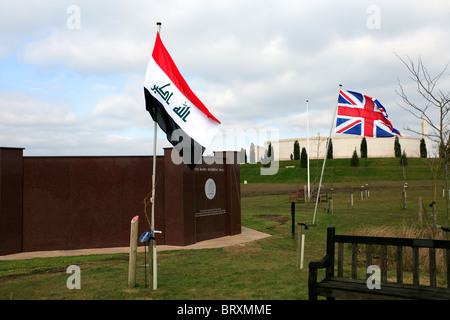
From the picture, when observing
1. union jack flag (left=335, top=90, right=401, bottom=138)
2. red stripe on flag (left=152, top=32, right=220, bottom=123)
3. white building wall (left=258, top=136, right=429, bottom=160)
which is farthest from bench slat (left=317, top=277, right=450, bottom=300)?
white building wall (left=258, top=136, right=429, bottom=160)

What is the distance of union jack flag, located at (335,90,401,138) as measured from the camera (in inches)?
448

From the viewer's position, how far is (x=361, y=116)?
454 inches

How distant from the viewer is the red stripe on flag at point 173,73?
693cm

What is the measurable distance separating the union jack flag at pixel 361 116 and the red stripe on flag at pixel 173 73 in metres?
5.83

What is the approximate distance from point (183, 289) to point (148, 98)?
10.7ft

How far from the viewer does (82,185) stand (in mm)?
11578

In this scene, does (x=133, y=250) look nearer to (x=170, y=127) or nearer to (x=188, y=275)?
(x=188, y=275)

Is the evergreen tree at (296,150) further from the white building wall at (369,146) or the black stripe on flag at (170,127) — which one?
the black stripe on flag at (170,127)

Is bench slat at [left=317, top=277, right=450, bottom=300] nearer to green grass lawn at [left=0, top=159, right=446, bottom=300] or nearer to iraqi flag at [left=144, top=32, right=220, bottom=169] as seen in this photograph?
green grass lawn at [left=0, top=159, right=446, bottom=300]

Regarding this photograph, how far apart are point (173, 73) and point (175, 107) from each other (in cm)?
66

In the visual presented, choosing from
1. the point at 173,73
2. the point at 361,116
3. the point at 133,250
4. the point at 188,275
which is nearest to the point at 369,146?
the point at 361,116
